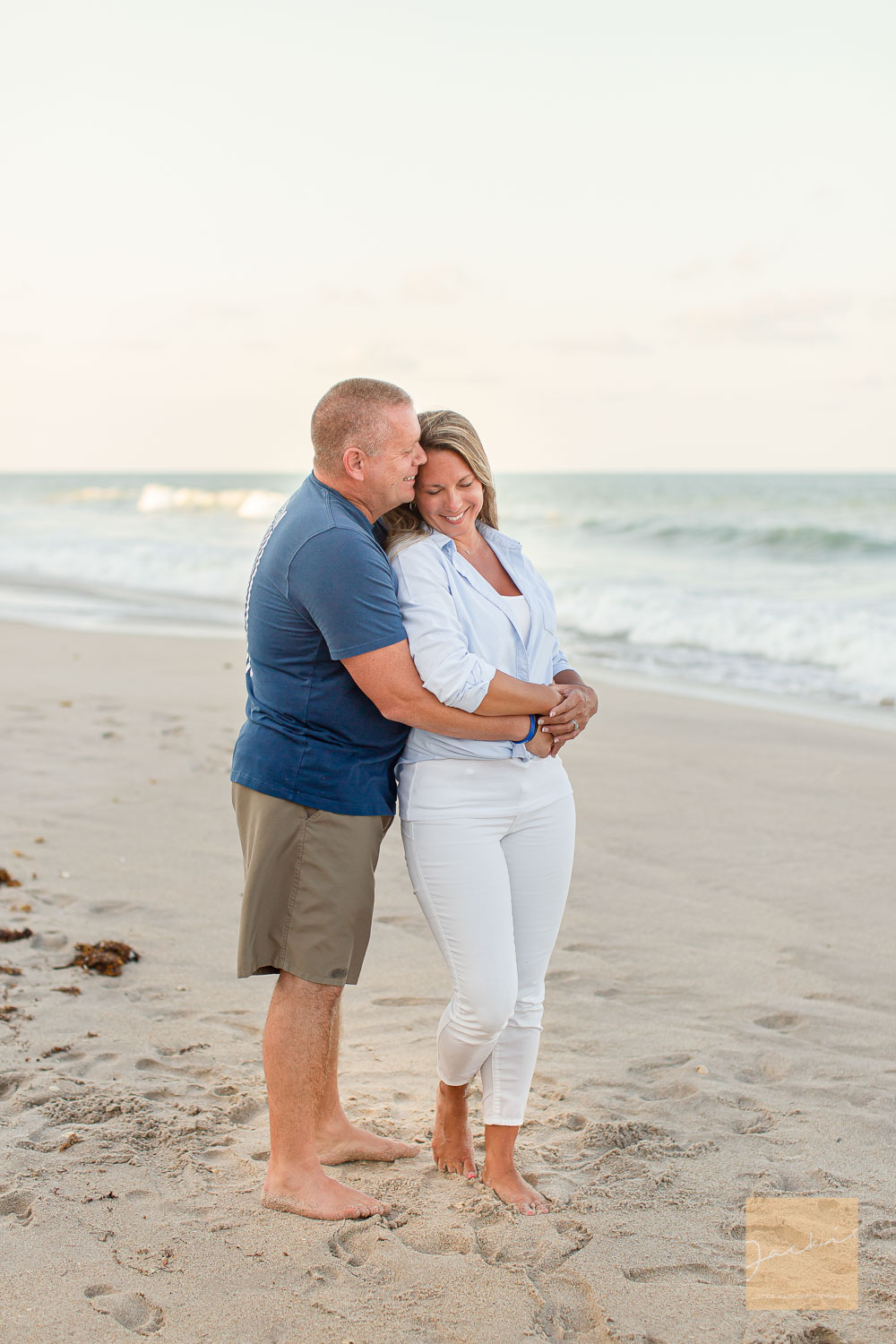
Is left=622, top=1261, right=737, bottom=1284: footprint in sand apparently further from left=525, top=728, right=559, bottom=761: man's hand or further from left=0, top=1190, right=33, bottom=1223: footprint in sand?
left=0, top=1190, right=33, bottom=1223: footprint in sand

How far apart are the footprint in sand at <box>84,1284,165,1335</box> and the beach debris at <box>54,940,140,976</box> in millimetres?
1746

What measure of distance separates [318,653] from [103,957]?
2060 millimetres

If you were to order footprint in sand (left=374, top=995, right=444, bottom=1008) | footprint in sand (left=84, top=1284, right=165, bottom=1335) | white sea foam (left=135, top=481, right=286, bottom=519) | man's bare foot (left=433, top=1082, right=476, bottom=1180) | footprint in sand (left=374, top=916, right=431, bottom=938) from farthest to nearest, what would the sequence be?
white sea foam (left=135, top=481, right=286, bottom=519) → footprint in sand (left=374, top=916, right=431, bottom=938) → footprint in sand (left=374, top=995, right=444, bottom=1008) → man's bare foot (left=433, top=1082, right=476, bottom=1180) → footprint in sand (left=84, top=1284, right=165, bottom=1335)

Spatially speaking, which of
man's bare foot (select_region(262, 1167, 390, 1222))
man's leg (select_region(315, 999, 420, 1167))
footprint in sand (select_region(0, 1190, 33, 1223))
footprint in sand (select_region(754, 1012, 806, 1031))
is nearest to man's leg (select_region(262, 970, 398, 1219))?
man's bare foot (select_region(262, 1167, 390, 1222))

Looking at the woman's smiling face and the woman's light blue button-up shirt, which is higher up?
the woman's smiling face

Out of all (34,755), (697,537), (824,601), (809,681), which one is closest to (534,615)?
(34,755)

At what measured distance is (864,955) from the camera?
4.56 meters

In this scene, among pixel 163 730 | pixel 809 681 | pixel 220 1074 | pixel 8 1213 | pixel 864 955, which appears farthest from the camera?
pixel 809 681

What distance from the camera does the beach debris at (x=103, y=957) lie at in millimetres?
4117

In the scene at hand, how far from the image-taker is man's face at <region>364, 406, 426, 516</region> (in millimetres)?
2756

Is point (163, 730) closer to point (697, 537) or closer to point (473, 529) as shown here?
point (473, 529)

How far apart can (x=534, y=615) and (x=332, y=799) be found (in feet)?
2.38

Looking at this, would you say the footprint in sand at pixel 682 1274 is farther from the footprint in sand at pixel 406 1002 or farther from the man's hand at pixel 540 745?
the footprint in sand at pixel 406 1002

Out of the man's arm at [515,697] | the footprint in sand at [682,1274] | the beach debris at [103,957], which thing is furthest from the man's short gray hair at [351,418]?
the beach debris at [103,957]
